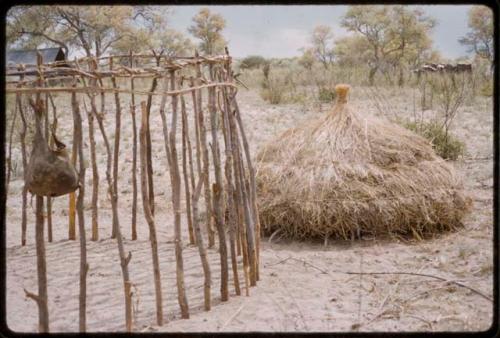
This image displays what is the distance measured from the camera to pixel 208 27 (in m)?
Answer: 24.4

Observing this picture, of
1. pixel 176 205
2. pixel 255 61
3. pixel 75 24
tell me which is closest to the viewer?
pixel 176 205

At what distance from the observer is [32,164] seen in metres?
2.82

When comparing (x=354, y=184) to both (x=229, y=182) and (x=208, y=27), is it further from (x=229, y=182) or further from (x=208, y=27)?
(x=208, y=27)

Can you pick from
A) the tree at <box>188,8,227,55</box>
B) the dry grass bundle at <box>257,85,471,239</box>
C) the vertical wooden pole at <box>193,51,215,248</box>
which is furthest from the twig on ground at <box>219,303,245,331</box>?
the tree at <box>188,8,227,55</box>

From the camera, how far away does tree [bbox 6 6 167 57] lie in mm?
17875

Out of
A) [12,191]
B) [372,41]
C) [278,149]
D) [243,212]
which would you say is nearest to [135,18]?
[372,41]

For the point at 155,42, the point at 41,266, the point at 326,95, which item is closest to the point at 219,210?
the point at 41,266

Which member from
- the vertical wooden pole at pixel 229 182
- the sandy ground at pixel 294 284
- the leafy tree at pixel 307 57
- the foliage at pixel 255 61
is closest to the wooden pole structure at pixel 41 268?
the sandy ground at pixel 294 284

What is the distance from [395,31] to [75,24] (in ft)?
36.0

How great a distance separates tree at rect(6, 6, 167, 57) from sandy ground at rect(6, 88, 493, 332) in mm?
12678

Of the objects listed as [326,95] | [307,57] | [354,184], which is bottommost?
[354,184]

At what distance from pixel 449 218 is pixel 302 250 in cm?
140

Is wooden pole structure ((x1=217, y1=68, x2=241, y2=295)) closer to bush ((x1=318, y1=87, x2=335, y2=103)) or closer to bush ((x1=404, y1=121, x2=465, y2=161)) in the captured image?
bush ((x1=404, y1=121, x2=465, y2=161))

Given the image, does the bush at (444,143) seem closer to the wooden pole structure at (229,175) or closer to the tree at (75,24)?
the wooden pole structure at (229,175)
